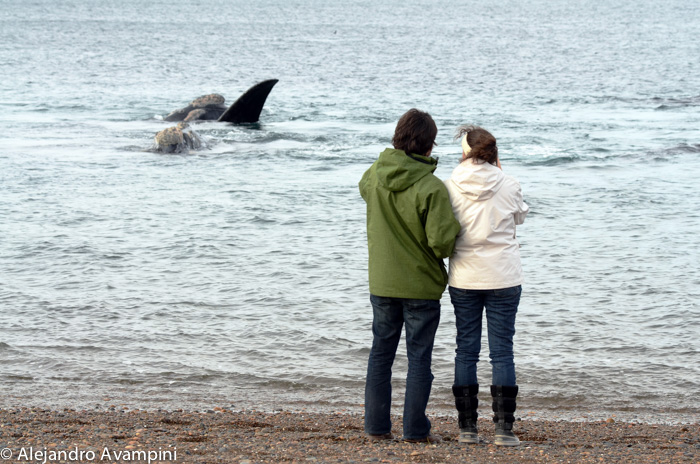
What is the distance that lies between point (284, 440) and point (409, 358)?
98 centimetres

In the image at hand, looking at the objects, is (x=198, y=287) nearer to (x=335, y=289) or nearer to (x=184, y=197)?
(x=335, y=289)

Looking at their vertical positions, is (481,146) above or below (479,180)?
above

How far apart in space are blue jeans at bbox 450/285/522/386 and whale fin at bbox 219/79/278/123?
19.4 meters

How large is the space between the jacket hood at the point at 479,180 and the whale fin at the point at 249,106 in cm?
1939

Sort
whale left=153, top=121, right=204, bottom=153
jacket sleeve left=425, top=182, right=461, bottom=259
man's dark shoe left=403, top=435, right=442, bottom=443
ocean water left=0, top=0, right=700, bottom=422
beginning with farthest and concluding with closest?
whale left=153, top=121, right=204, bottom=153 → ocean water left=0, top=0, right=700, bottom=422 → man's dark shoe left=403, top=435, right=442, bottom=443 → jacket sleeve left=425, top=182, right=461, bottom=259

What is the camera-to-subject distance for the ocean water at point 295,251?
23.9 feet

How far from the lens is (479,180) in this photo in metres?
4.75

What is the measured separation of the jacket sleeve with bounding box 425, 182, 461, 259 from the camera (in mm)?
4660

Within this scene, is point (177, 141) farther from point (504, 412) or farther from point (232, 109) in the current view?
point (504, 412)

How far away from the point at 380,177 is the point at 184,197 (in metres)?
10.8

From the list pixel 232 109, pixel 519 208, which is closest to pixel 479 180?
pixel 519 208

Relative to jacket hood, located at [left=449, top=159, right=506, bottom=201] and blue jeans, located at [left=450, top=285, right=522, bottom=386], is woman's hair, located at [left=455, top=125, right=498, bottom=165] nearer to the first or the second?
jacket hood, located at [left=449, top=159, right=506, bottom=201]

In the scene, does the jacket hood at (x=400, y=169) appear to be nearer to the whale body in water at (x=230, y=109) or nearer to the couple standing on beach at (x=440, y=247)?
the couple standing on beach at (x=440, y=247)

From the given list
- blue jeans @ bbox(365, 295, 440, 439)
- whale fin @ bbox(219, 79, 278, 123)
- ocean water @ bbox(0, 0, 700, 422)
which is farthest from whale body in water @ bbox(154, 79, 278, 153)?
blue jeans @ bbox(365, 295, 440, 439)
